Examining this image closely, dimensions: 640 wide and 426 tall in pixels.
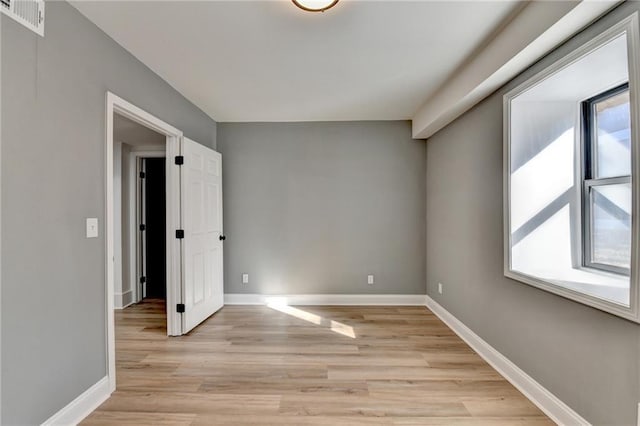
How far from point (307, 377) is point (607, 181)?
2.48m

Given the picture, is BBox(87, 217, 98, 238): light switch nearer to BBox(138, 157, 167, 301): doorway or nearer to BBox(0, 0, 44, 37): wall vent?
BBox(0, 0, 44, 37): wall vent

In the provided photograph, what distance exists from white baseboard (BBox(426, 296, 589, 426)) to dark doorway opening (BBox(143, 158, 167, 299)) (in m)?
4.49

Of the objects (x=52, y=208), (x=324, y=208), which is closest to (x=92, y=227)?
(x=52, y=208)

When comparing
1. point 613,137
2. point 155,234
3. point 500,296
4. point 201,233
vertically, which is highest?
point 613,137

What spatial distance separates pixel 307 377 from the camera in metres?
2.30

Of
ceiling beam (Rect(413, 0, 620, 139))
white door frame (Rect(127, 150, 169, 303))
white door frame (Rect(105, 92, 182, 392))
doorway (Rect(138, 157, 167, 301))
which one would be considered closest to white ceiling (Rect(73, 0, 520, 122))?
ceiling beam (Rect(413, 0, 620, 139))

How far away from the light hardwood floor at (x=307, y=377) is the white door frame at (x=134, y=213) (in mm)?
1113

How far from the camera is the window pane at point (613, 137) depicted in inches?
72.7

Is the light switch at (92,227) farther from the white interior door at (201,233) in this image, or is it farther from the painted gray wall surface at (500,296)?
the painted gray wall surface at (500,296)

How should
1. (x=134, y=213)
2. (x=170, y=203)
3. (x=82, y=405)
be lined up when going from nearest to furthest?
(x=82, y=405) < (x=170, y=203) < (x=134, y=213)

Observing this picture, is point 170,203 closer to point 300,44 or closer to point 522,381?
point 300,44

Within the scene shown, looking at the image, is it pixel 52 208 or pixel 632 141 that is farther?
pixel 52 208

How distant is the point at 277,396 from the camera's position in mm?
2066

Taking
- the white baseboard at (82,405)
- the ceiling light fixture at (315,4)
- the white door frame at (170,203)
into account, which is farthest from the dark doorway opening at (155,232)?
the ceiling light fixture at (315,4)
